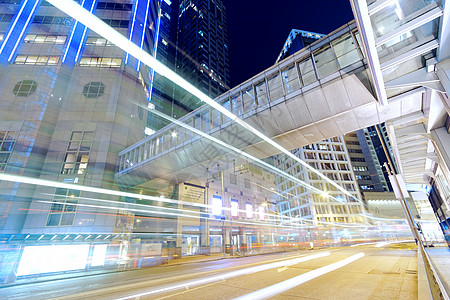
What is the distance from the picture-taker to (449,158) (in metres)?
8.43

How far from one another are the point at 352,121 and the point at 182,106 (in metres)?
73.7

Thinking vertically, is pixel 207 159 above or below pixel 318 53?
below

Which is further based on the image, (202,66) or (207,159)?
(202,66)

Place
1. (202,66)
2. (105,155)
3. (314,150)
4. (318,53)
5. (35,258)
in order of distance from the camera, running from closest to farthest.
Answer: (318,53) → (35,258) → (105,155) → (314,150) → (202,66)

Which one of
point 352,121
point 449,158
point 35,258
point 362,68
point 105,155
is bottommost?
point 35,258

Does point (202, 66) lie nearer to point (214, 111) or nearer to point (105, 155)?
point (105, 155)

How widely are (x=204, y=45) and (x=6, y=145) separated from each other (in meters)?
81.9

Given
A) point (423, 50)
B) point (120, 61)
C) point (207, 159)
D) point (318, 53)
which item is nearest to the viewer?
point (423, 50)

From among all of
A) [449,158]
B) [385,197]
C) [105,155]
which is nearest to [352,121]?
[449,158]

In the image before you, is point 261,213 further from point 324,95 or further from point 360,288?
point 360,288

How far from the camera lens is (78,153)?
81.0 feet

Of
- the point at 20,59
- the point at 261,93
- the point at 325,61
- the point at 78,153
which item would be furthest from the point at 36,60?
the point at 325,61

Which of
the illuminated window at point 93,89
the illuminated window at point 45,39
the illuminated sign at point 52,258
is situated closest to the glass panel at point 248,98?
the illuminated sign at point 52,258

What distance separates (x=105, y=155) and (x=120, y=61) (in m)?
16.2
